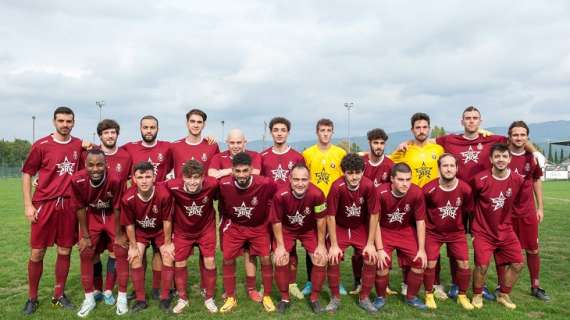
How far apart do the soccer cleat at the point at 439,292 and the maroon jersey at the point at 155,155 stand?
3.74 meters

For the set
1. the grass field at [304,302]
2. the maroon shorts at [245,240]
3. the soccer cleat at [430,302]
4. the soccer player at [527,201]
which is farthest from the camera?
the soccer player at [527,201]

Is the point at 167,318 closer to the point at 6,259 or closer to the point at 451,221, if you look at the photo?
the point at 451,221

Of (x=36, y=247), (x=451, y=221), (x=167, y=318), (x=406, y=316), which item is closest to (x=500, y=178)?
(x=451, y=221)

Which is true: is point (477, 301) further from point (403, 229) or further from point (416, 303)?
point (403, 229)

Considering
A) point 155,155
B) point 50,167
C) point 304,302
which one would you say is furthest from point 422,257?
point 50,167

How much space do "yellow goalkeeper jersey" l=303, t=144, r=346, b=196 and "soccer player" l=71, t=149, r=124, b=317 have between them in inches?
94.4

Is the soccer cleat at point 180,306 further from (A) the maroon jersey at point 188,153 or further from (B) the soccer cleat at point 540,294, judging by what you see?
(B) the soccer cleat at point 540,294

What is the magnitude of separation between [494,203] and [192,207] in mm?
3469

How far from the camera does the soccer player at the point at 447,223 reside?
4758mm

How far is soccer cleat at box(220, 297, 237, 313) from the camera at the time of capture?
468 centimetres

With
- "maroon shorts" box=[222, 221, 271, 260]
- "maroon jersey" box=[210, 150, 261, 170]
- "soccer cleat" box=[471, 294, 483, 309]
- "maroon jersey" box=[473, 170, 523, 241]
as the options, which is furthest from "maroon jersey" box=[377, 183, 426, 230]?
"maroon jersey" box=[210, 150, 261, 170]

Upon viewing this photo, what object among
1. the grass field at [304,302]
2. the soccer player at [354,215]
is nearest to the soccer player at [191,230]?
the grass field at [304,302]

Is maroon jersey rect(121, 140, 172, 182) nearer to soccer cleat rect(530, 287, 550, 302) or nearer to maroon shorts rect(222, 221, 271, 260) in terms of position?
maroon shorts rect(222, 221, 271, 260)

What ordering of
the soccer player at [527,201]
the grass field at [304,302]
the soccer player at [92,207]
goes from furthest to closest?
the soccer player at [527,201], the soccer player at [92,207], the grass field at [304,302]
